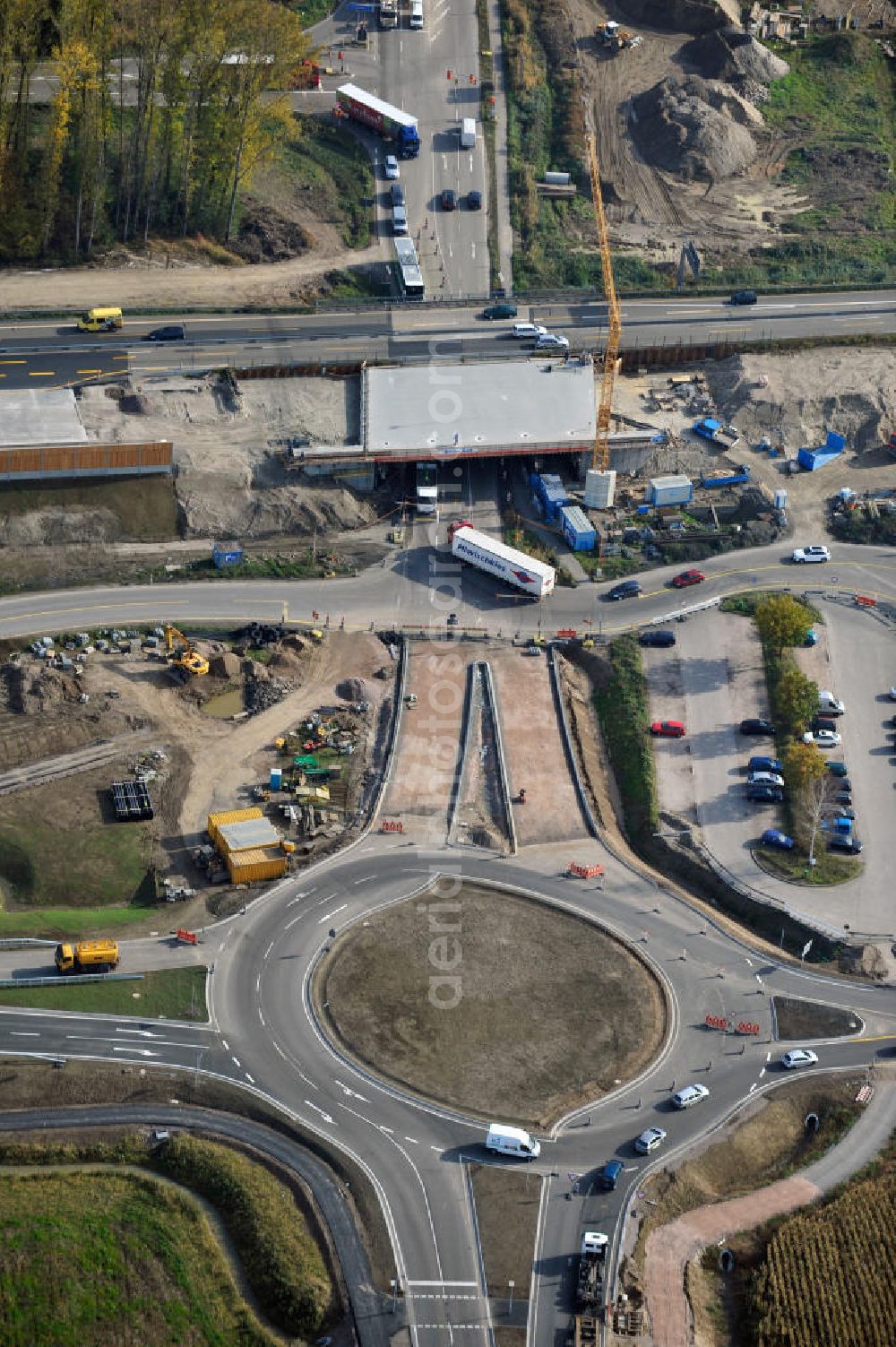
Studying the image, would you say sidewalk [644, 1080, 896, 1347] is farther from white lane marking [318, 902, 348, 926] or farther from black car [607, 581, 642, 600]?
black car [607, 581, 642, 600]

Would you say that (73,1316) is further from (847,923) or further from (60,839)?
(847,923)

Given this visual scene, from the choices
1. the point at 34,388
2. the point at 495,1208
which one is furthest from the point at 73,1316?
the point at 34,388

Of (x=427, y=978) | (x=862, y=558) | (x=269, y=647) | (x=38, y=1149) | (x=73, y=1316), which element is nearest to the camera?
(x=73, y=1316)

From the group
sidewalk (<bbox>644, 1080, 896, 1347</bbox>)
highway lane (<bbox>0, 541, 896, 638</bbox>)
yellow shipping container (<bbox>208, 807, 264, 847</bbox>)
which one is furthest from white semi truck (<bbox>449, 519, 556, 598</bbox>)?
sidewalk (<bbox>644, 1080, 896, 1347</bbox>)

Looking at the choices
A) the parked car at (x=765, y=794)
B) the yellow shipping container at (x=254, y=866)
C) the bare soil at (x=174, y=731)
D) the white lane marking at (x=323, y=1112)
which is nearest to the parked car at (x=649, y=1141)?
the white lane marking at (x=323, y=1112)

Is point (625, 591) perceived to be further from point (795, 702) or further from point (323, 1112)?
point (323, 1112)
